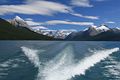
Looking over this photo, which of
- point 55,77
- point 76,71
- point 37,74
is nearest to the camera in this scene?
point 55,77

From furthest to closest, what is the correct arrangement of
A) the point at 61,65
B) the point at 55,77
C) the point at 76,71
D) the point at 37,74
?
the point at 61,65
the point at 76,71
the point at 37,74
the point at 55,77

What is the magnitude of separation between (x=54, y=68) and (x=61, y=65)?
2485mm

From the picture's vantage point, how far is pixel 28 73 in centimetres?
2777

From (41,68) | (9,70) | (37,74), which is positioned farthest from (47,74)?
(9,70)

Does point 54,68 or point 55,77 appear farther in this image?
point 54,68

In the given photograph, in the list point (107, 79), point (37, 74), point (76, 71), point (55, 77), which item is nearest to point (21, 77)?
point (37, 74)

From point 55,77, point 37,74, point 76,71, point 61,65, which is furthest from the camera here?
point 61,65

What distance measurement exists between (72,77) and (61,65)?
630cm

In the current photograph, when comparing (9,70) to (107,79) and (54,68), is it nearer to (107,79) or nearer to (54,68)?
(54,68)

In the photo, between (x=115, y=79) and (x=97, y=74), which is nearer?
(x=115, y=79)

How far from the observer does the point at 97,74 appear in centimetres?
2997

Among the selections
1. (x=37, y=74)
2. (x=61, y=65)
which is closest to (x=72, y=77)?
(x=37, y=74)

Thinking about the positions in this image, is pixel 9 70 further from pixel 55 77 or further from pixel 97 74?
pixel 97 74

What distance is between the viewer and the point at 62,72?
27016mm
